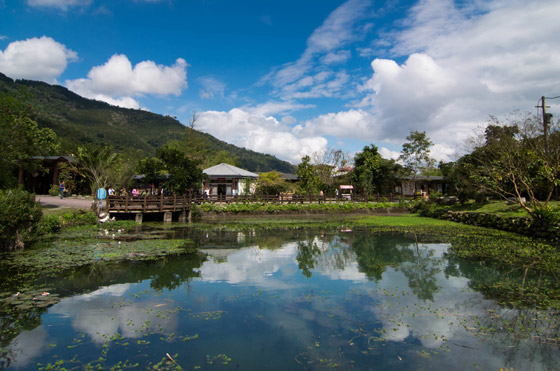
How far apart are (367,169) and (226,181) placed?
1837 centimetres

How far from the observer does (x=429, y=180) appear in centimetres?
4978

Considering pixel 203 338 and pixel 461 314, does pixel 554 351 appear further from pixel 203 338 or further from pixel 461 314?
pixel 203 338

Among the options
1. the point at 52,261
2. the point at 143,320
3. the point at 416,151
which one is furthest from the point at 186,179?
the point at 416,151

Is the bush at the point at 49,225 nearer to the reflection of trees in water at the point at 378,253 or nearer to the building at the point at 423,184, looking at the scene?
the reflection of trees in water at the point at 378,253

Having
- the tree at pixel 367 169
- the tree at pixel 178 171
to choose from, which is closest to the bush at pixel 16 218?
the tree at pixel 178 171

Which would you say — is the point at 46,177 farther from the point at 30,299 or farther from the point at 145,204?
the point at 30,299

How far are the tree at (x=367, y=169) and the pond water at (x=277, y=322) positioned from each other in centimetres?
3188

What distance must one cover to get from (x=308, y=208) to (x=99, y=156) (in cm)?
2021

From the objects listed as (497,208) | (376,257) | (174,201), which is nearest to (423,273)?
(376,257)

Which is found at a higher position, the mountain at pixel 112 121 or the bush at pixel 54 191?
the mountain at pixel 112 121

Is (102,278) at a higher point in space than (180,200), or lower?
lower

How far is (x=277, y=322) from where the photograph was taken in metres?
6.67

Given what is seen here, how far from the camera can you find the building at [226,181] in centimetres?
4240

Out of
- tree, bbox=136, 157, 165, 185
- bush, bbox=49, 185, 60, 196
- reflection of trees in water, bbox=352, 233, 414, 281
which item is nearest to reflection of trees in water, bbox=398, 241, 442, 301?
reflection of trees in water, bbox=352, 233, 414, 281
